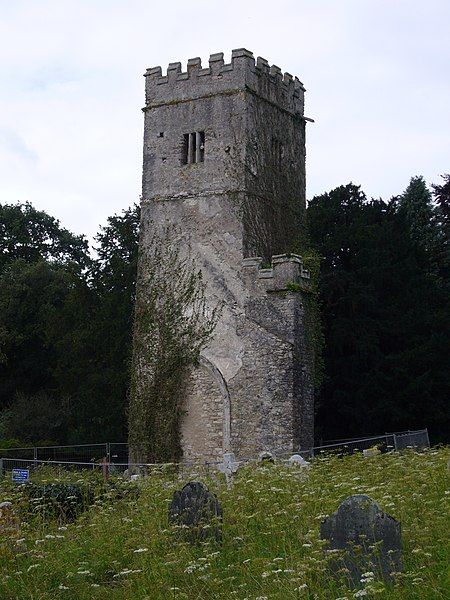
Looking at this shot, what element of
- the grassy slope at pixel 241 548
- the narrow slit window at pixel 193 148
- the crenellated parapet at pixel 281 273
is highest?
the narrow slit window at pixel 193 148

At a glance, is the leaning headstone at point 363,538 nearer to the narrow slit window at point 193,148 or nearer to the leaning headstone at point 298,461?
the leaning headstone at point 298,461

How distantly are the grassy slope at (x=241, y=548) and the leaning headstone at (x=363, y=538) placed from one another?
0.20m

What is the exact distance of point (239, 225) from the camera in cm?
2631

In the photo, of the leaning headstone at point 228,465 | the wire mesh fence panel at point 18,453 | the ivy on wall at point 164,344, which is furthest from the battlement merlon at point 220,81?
the wire mesh fence panel at point 18,453

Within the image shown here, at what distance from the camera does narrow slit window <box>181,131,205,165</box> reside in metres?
27.3

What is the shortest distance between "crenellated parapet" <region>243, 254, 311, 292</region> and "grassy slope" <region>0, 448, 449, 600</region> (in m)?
11.9

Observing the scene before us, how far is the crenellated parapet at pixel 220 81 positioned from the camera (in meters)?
27.3

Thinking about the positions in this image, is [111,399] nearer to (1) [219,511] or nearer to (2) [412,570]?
(1) [219,511]

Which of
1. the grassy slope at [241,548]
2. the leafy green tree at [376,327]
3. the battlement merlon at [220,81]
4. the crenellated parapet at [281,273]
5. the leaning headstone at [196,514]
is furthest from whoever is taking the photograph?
the leafy green tree at [376,327]

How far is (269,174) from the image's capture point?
2784 cm

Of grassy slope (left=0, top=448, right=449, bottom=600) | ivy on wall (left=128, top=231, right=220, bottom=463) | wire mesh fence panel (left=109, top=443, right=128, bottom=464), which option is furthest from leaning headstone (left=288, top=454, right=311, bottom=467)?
wire mesh fence panel (left=109, top=443, right=128, bottom=464)

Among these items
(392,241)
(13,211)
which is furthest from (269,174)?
(13,211)

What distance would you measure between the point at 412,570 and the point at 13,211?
43399 millimetres

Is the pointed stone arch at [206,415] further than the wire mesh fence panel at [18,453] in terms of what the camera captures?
No
